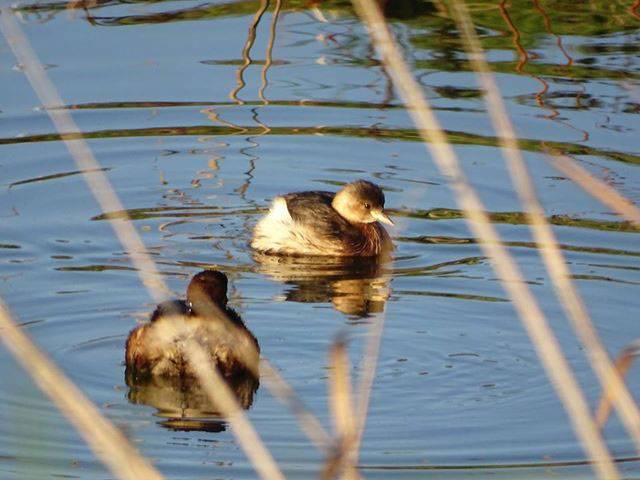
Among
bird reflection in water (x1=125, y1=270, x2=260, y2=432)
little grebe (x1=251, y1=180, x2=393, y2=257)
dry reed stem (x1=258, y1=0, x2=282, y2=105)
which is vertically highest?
dry reed stem (x1=258, y1=0, x2=282, y2=105)

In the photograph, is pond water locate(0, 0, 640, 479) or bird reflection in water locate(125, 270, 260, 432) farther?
bird reflection in water locate(125, 270, 260, 432)

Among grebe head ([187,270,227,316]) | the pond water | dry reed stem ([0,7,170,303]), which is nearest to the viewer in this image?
dry reed stem ([0,7,170,303])

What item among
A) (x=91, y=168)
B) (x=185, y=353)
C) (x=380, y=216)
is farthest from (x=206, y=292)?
(x=91, y=168)

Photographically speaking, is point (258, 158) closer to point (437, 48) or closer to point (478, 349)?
point (437, 48)

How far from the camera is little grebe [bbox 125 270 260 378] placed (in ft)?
24.4

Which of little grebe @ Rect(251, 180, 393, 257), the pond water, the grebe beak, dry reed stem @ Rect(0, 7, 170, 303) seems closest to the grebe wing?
little grebe @ Rect(251, 180, 393, 257)

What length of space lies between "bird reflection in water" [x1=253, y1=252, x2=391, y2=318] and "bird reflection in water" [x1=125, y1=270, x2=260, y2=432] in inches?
58.8

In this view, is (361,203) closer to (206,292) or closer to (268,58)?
(268,58)

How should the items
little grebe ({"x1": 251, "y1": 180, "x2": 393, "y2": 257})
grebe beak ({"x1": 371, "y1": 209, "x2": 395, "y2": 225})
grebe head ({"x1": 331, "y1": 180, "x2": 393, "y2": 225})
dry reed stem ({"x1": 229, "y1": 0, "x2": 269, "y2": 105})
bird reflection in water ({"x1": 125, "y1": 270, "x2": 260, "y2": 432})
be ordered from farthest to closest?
1. dry reed stem ({"x1": 229, "y1": 0, "x2": 269, "y2": 105})
2. grebe beak ({"x1": 371, "y1": 209, "x2": 395, "y2": 225})
3. grebe head ({"x1": 331, "y1": 180, "x2": 393, "y2": 225})
4. little grebe ({"x1": 251, "y1": 180, "x2": 393, "y2": 257})
5. bird reflection in water ({"x1": 125, "y1": 270, "x2": 260, "y2": 432})

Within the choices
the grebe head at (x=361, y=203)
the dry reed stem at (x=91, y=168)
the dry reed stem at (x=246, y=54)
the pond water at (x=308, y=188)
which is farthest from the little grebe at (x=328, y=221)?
the dry reed stem at (x=246, y=54)

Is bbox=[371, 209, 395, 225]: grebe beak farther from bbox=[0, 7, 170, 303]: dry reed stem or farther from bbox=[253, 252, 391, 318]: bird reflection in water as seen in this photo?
bbox=[0, 7, 170, 303]: dry reed stem

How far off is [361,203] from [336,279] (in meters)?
0.87

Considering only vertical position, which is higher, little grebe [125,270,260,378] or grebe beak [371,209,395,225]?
grebe beak [371,209,395,225]

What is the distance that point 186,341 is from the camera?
741 centimetres
